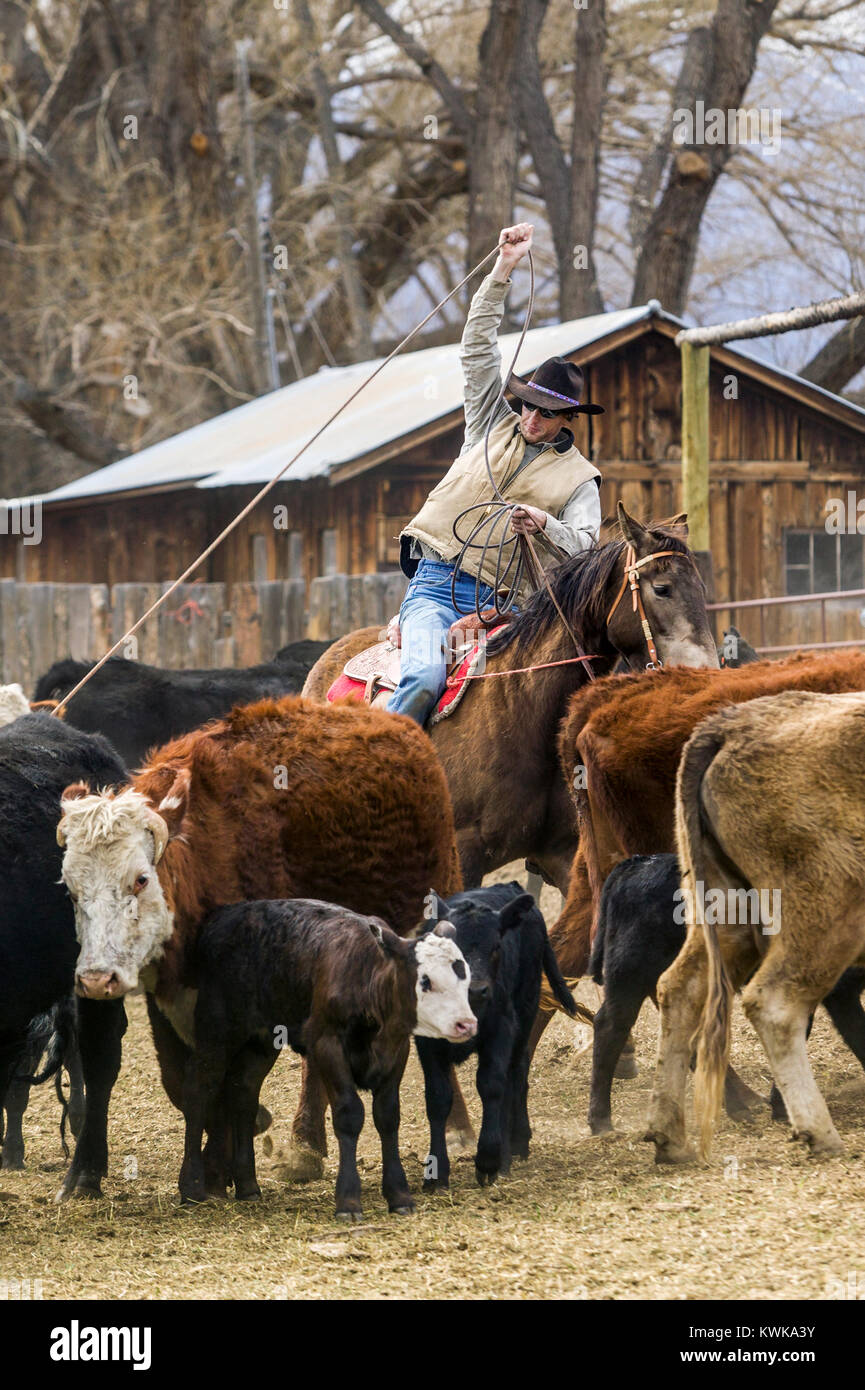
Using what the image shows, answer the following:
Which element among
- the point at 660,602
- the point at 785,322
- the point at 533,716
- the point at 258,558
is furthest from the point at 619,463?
the point at 660,602

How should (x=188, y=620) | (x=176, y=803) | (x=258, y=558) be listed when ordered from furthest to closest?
1. (x=258, y=558)
2. (x=188, y=620)
3. (x=176, y=803)

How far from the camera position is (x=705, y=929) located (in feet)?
18.0

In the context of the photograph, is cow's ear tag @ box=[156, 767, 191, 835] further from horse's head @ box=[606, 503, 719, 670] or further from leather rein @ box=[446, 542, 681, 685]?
horse's head @ box=[606, 503, 719, 670]

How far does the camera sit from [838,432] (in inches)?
773

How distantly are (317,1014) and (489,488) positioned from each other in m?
3.47

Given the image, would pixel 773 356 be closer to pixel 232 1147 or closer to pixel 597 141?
pixel 597 141

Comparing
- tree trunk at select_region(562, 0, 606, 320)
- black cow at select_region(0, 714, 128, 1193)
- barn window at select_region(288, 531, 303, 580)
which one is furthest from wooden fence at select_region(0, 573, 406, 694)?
tree trunk at select_region(562, 0, 606, 320)

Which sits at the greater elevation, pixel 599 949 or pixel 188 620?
pixel 188 620

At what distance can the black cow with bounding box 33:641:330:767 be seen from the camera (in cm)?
1163

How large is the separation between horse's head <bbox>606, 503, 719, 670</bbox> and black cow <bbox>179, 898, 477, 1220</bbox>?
6.75 ft

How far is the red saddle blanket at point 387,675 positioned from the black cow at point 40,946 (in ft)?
5.71

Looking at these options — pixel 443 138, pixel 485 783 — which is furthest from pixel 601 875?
pixel 443 138

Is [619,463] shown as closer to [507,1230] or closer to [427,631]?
[427,631]

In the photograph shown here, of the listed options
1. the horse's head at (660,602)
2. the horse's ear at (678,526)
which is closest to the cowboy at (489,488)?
the horse's ear at (678,526)
